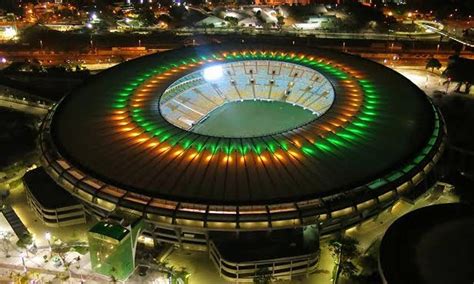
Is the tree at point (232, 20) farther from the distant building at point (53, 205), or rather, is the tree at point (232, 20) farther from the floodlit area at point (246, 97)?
the distant building at point (53, 205)

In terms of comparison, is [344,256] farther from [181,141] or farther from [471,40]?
[471,40]

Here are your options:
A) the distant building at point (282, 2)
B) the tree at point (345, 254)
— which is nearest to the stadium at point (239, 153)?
the tree at point (345, 254)

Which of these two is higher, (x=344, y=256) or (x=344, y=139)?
(x=344, y=139)

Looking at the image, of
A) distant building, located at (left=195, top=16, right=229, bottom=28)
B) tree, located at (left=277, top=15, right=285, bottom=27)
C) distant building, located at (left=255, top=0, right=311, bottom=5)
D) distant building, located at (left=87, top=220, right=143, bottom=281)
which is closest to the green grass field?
distant building, located at (left=87, top=220, right=143, bottom=281)

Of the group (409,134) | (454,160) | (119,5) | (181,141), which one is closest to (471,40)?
(454,160)

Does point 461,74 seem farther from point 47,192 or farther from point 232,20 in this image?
point 47,192

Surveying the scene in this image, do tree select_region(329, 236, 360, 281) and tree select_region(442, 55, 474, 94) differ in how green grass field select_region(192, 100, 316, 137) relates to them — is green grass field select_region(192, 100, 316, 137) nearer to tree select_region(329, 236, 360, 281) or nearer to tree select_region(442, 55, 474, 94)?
tree select_region(329, 236, 360, 281)

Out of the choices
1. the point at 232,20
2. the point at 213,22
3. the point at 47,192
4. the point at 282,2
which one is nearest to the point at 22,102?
the point at 47,192
